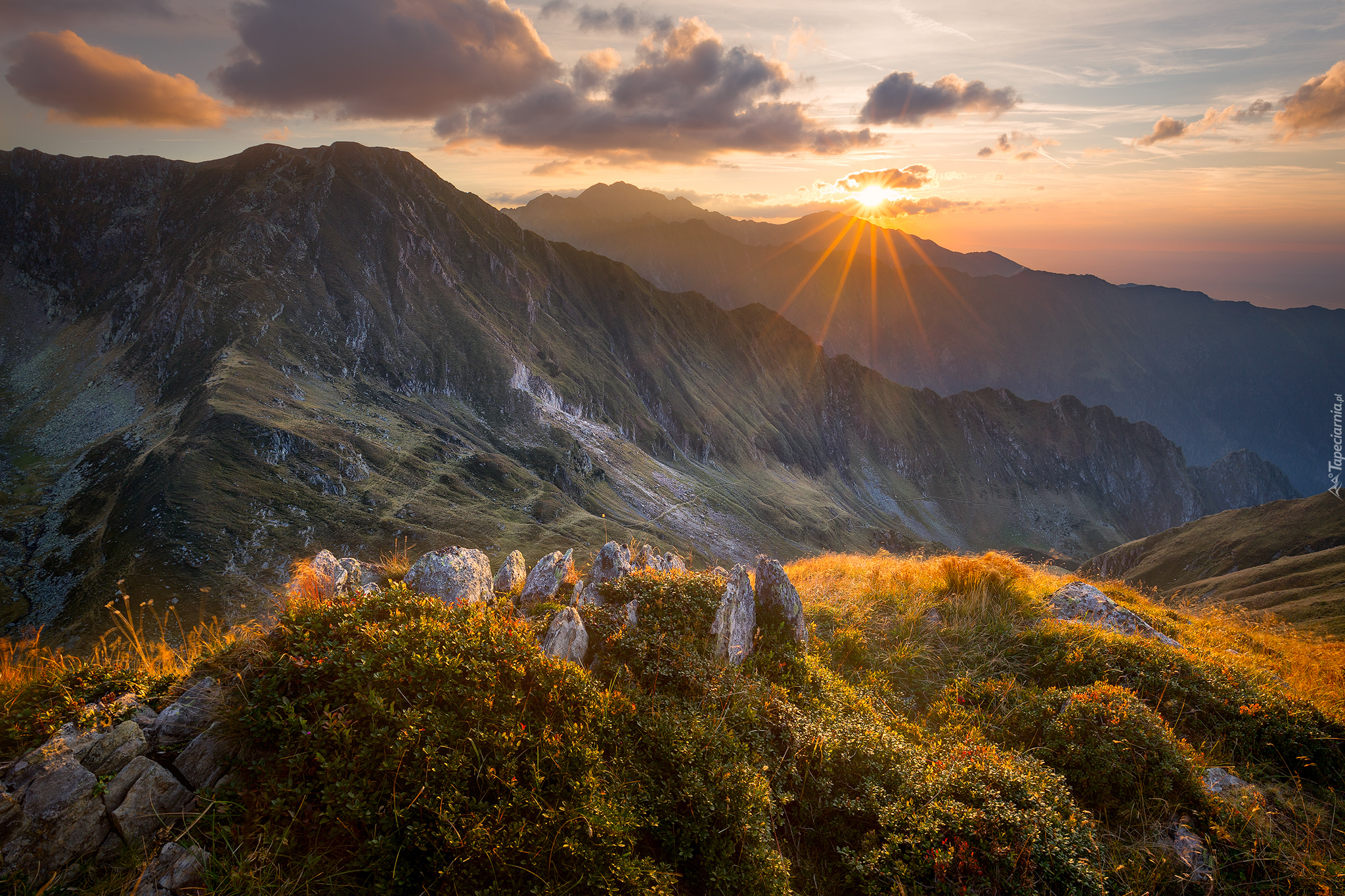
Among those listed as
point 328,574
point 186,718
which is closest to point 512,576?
point 328,574

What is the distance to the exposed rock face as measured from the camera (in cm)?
796

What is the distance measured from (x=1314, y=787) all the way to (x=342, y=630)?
11.5m

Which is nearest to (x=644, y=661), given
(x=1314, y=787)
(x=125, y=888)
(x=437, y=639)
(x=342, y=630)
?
(x=437, y=639)

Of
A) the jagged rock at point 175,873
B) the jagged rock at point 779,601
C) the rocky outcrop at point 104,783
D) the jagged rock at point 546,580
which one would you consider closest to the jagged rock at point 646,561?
the jagged rock at point 546,580

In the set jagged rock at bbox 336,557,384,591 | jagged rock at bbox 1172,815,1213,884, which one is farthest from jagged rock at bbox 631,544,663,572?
jagged rock at bbox 1172,815,1213,884

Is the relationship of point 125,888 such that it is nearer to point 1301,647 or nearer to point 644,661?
point 644,661

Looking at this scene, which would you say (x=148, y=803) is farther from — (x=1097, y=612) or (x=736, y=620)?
(x=1097, y=612)

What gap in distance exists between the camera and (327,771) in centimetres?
444

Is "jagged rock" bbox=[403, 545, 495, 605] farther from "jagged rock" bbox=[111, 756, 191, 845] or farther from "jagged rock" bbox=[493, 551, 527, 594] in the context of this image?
"jagged rock" bbox=[111, 756, 191, 845]

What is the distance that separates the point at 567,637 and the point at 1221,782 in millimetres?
8062

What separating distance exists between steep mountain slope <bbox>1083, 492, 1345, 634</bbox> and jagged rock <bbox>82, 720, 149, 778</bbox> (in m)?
58.9

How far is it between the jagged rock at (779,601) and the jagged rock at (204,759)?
6.93 metres

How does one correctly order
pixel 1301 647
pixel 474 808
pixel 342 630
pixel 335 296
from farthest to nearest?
pixel 335 296 < pixel 1301 647 < pixel 342 630 < pixel 474 808

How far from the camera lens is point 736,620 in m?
8.53
